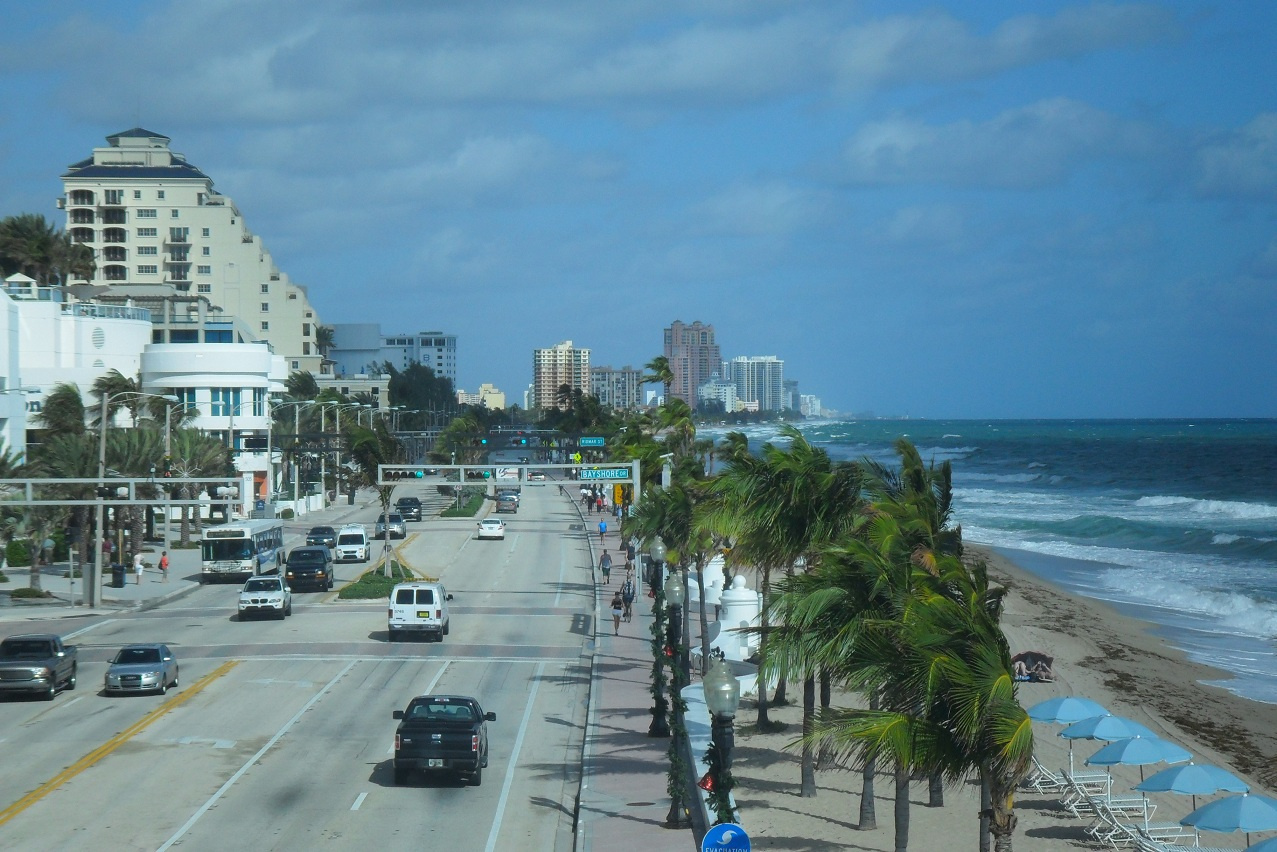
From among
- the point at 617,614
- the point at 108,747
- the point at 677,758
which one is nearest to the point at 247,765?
the point at 108,747

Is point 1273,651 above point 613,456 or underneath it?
underneath

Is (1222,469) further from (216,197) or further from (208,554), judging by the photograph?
(208,554)

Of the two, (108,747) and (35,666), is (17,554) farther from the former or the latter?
(108,747)

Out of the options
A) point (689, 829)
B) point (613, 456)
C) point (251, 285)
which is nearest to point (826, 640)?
point (689, 829)

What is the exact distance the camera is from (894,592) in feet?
51.2

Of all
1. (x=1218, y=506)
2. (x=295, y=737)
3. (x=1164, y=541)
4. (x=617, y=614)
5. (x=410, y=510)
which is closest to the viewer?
(x=295, y=737)

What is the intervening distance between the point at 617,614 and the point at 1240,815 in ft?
95.5

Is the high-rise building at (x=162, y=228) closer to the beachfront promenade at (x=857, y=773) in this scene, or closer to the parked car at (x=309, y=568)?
the parked car at (x=309, y=568)

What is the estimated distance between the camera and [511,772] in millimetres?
24828

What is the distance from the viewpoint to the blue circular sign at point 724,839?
1165 centimetres

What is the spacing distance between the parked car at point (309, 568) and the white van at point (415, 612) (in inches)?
570

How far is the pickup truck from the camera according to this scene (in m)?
31.2

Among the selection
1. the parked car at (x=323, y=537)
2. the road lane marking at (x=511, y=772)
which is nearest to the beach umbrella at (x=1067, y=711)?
the road lane marking at (x=511, y=772)

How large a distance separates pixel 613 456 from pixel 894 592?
69.4 m
